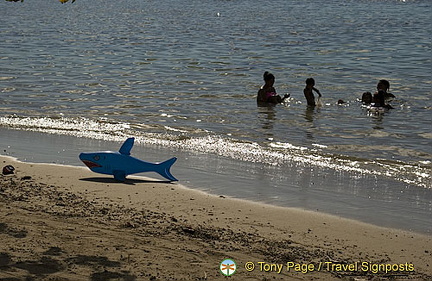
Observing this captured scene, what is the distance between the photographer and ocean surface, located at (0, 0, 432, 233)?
8.21 meters

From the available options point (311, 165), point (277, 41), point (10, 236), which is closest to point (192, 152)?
point (311, 165)

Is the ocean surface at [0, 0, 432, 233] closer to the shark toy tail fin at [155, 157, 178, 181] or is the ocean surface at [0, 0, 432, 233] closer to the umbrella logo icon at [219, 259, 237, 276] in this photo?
the shark toy tail fin at [155, 157, 178, 181]

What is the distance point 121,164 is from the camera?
773cm

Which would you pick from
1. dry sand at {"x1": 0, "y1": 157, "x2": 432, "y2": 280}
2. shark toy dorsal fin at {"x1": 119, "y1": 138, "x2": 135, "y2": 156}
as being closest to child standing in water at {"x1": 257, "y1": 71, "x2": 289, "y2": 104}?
shark toy dorsal fin at {"x1": 119, "y1": 138, "x2": 135, "y2": 156}

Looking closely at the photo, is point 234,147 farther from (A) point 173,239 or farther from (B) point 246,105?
(A) point 173,239

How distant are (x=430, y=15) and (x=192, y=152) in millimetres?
→ 29673

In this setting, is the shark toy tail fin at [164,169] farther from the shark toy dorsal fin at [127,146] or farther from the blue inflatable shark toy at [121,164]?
the shark toy dorsal fin at [127,146]

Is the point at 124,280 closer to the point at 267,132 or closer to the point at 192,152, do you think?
the point at 192,152

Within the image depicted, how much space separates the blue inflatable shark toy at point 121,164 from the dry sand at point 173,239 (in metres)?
0.24

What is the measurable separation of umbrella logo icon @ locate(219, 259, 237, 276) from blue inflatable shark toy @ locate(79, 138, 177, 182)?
2.53 metres

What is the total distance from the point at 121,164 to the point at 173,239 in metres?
2.11

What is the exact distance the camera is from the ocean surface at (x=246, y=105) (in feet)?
26.9

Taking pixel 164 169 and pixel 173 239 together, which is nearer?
pixel 173 239

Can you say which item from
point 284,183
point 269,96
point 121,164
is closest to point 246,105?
point 269,96
